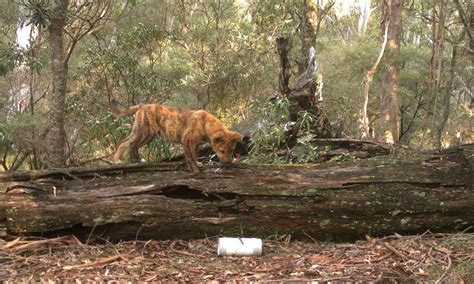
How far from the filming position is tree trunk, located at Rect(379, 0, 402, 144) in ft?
63.2

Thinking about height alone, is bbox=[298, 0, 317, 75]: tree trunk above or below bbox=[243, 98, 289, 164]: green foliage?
above

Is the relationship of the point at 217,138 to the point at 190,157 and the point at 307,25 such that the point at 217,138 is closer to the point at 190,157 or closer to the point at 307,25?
the point at 190,157

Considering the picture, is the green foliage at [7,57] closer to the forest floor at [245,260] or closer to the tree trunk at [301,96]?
the tree trunk at [301,96]

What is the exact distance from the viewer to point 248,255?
5.69m

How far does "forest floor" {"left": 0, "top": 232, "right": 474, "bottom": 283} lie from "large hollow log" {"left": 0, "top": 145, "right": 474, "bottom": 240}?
0.56ft

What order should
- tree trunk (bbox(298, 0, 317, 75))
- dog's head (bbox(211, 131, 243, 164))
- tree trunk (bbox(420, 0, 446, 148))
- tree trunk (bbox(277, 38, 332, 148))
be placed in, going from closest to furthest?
1. dog's head (bbox(211, 131, 243, 164))
2. tree trunk (bbox(277, 38, 332, 148))
3. tree trunk (bbox(420, 0, 446, 148))
4. tree trunk (bbox(298, 0, 317, 75))

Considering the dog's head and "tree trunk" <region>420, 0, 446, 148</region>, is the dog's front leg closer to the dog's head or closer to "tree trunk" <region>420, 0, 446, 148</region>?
the dog's head

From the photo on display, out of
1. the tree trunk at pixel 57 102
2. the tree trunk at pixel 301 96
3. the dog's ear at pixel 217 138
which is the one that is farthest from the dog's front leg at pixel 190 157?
the tree trunk at pixel 57 102

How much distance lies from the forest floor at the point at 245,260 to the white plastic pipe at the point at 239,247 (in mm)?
78

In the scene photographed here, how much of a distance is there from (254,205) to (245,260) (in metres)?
0.80

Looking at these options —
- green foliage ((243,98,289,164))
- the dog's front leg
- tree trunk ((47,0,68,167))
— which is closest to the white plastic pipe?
the dog's front leg

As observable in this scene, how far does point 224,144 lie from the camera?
301 inches

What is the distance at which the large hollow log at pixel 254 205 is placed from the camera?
603cm

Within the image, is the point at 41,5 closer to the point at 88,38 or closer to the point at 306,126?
the point at 306,126
